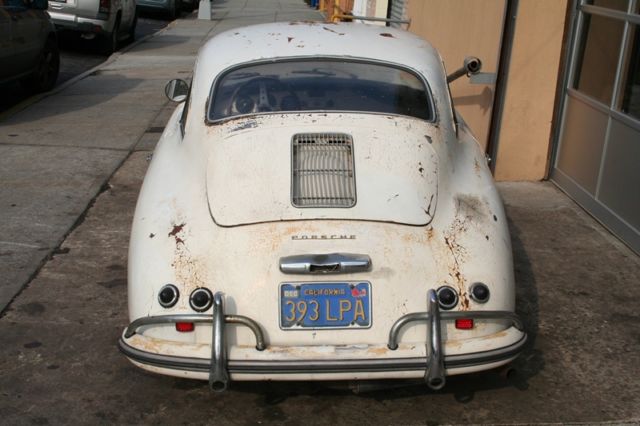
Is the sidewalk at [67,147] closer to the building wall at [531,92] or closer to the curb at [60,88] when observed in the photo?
the curb at [60,88]

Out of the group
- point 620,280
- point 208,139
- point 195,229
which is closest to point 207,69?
→ point 208,139

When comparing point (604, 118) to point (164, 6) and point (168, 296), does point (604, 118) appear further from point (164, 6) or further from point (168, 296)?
point (164, 6)

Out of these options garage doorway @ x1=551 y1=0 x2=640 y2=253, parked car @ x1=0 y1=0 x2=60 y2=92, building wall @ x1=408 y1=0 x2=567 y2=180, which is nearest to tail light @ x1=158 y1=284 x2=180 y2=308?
garage doorway @ x1=551 y1=0 x2=640 y2=253

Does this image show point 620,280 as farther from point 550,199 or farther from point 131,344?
point 131,344

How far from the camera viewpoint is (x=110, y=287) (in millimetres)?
5426

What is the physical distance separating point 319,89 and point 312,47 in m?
0.44

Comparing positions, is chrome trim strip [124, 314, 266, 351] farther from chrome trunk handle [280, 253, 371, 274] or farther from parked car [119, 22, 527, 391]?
chrome trunk handle [280, 253, 371, 274]

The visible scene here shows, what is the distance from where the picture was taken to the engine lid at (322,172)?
401 centimetres

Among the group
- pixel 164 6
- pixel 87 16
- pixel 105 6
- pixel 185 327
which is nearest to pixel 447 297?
pixel 185 327

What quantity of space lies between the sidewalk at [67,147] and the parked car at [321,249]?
170 cm

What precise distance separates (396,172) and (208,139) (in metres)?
1.02

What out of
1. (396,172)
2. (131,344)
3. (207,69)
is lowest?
(131,344)

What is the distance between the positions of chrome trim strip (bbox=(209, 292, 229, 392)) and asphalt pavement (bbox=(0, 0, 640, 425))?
0.45 m

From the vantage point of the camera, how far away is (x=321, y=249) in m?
3.80
